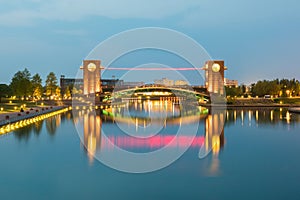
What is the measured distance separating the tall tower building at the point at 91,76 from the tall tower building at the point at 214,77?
16554 mm

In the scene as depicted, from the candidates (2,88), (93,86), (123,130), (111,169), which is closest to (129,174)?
(111,169)

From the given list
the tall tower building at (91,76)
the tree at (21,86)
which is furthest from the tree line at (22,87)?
the tall tower building at (91,76)

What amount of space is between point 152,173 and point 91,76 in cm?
4202

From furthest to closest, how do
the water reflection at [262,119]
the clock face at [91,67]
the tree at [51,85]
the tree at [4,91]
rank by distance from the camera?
1. the clock face at [91,67]
2. the tree at [51,85]
3. the tree at [4,91]
4. the water reflection at [262,119]

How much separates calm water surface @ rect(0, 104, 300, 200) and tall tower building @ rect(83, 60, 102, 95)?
116ft

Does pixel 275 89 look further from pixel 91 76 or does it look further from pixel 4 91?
pixel 4 91

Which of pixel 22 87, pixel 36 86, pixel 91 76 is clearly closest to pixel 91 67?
pixel 91 76

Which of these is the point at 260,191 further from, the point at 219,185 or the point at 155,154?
the point at 155,154

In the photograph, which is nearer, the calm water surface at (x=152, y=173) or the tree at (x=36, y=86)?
the calm water surface at (x=152, y=173)

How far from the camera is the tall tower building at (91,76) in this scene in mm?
47816

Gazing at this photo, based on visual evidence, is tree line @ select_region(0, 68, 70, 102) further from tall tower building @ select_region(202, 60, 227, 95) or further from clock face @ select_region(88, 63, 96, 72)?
tall tower building @ select_region(202, 60, 227, 95)

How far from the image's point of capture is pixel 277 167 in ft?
27.9

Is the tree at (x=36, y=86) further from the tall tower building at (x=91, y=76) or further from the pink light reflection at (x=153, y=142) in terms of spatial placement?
the pink light reflection at (x=153, y=142)

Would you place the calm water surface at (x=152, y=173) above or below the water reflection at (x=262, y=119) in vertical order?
below
